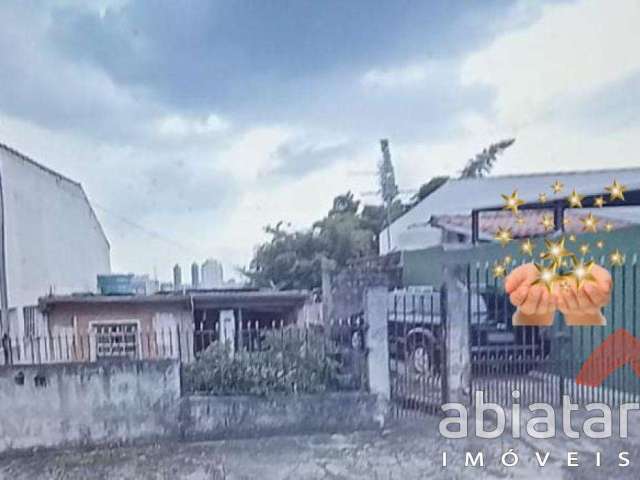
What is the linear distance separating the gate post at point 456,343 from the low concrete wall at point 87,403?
95.0 inches

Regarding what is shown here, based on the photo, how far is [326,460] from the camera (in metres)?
3.58

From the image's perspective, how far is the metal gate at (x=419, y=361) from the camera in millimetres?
4426

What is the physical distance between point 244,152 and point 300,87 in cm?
101

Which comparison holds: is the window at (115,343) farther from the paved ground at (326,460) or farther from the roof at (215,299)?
the paved ground at (326,460)

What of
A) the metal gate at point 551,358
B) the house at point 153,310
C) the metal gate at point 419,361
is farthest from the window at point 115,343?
the metal gate at point 551,358

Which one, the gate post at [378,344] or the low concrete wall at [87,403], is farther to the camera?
the gate post at [378,344]

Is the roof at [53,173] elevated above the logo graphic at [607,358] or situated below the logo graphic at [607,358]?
above

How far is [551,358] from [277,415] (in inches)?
107

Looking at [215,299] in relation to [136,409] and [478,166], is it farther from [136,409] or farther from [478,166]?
[478,166]

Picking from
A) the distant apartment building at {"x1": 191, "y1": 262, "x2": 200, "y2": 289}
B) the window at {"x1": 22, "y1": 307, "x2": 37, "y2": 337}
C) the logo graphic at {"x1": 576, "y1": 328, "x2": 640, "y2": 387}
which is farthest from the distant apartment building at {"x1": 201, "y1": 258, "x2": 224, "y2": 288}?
the logo graphic at {"x1": 576, "y1": 328, "x2": 640, "y2": 387}

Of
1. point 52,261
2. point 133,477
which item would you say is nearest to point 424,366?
point 133,477

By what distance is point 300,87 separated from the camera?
15.3ft

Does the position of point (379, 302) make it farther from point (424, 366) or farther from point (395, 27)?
point (395, 27)

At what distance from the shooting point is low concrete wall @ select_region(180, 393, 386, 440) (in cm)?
405
